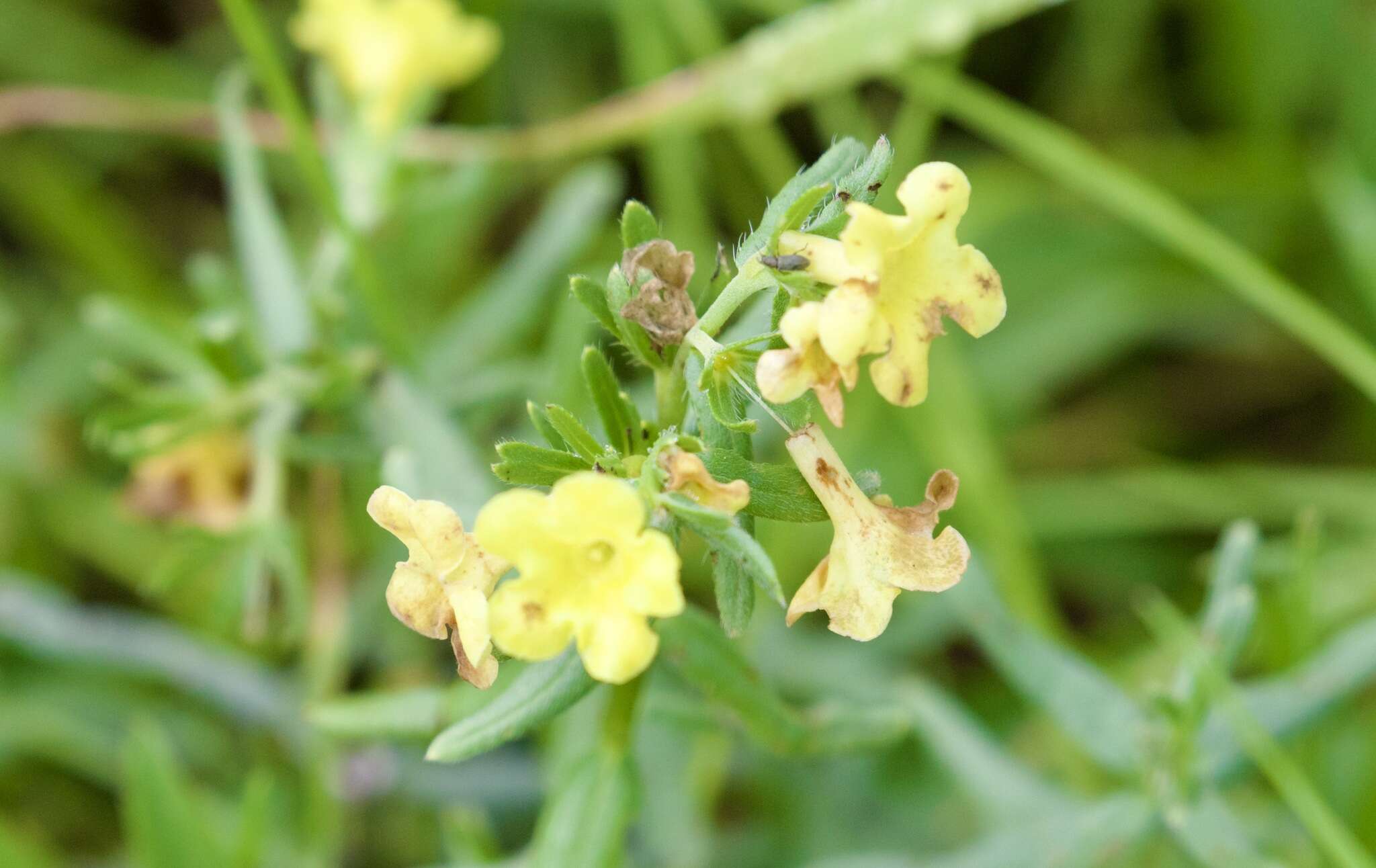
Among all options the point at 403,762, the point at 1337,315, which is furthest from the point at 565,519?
the point at 1337,315

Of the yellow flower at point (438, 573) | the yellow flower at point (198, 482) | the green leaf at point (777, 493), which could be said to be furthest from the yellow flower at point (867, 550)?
the yellow flower at point (198, 482)

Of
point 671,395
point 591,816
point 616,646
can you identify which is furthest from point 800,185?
point 591,816

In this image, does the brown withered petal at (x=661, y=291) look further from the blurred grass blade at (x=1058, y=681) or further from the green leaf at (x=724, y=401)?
the blurred grass blade at (x=1058, y=681)

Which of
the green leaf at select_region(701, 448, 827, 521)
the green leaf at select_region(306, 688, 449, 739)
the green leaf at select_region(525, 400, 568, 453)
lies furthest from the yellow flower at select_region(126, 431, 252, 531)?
the green leaf at select_region(701, 448, 827, 521)

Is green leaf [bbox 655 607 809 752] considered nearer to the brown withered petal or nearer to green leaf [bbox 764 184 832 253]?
the brown withered petal

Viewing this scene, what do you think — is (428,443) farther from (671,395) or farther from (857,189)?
(857,189)
